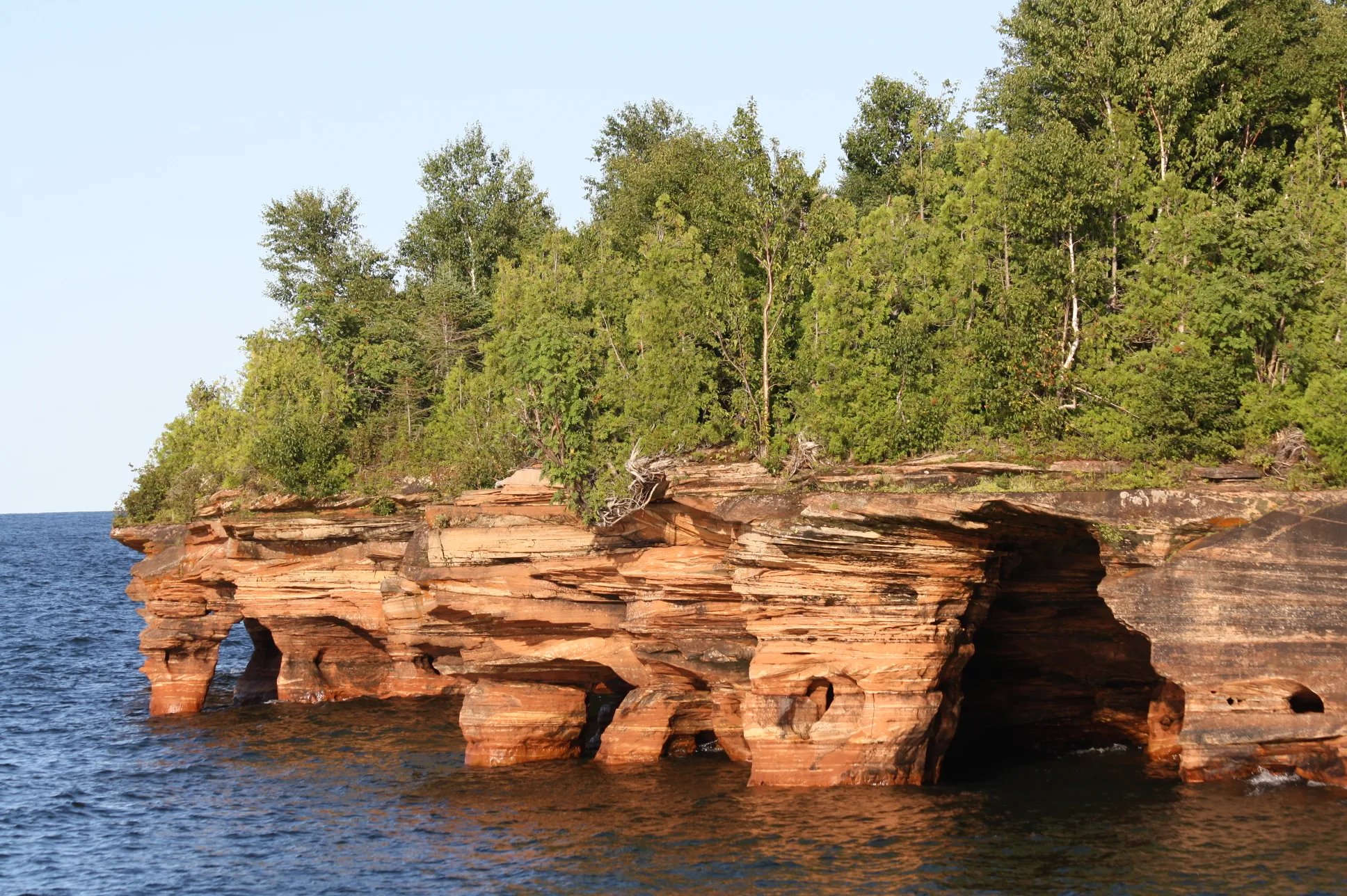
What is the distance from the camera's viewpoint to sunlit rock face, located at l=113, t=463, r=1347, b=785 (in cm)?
2342

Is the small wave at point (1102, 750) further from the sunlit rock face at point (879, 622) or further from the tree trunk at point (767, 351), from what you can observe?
the tree trunk at point (767, 351)

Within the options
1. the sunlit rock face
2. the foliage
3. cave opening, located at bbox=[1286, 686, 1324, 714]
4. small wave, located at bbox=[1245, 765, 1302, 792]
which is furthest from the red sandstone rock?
cave opening, located at bbox=[1286, 686, 1324, 714]

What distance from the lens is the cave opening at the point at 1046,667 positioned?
28.8 m

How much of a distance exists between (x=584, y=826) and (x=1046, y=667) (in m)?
13.4

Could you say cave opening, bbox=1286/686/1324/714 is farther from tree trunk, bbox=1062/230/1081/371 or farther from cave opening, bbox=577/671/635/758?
cave opening, bbox=577/671/635/758

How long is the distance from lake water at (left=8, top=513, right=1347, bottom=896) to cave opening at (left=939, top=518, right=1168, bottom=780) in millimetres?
1448

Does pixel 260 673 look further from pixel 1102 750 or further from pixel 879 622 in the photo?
pixel 1102 750

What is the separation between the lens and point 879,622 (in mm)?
26562

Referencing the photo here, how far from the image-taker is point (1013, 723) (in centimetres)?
3198

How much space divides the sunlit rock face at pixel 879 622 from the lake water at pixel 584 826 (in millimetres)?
1143

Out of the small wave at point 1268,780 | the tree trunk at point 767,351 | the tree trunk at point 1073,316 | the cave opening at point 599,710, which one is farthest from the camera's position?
the cave opening at point 599,710

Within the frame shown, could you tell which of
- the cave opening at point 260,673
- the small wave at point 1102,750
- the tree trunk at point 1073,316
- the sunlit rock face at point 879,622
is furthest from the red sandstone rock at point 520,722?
the tree trunk at point 1073,316

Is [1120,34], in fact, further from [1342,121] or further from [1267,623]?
[1267,623]

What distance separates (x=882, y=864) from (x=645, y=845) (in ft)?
16.5
